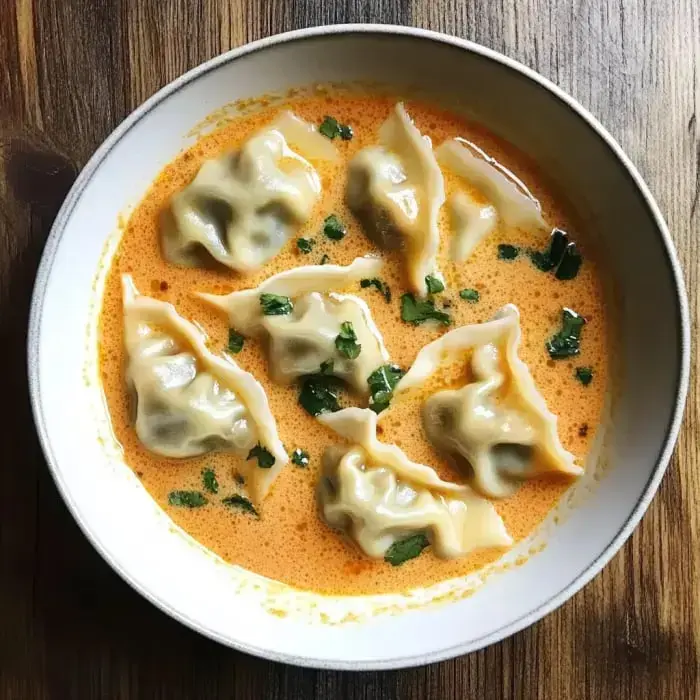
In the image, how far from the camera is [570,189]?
91.0 inches

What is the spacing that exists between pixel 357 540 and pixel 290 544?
195 mm

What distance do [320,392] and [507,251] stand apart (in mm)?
668

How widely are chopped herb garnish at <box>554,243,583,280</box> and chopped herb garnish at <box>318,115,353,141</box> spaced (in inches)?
27.8

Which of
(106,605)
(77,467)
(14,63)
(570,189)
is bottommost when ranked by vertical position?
(106,605)

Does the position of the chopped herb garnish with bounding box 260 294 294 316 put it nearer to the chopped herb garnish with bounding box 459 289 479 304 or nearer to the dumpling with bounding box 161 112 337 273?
the dumpling with bounding box 161 112 337 273

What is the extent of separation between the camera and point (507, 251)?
2355mm

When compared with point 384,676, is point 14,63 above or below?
above

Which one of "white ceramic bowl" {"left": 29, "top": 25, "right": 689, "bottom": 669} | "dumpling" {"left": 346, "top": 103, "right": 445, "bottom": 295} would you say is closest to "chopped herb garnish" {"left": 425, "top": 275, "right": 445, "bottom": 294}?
"dumpling" {"left": 346, "top": 103, "right": 445, "bottom": 295}

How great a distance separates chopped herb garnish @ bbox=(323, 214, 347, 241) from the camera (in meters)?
2.36

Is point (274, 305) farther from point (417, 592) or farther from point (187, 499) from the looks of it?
point (417, 592)

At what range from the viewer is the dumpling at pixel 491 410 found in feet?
7.64

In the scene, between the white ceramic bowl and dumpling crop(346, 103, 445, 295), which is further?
dumpling crop(346, 103, 445, 295)

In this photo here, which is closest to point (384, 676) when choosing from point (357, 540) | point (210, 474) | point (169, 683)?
point (357, 540)

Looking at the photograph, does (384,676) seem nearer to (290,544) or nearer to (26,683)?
(290,544)
